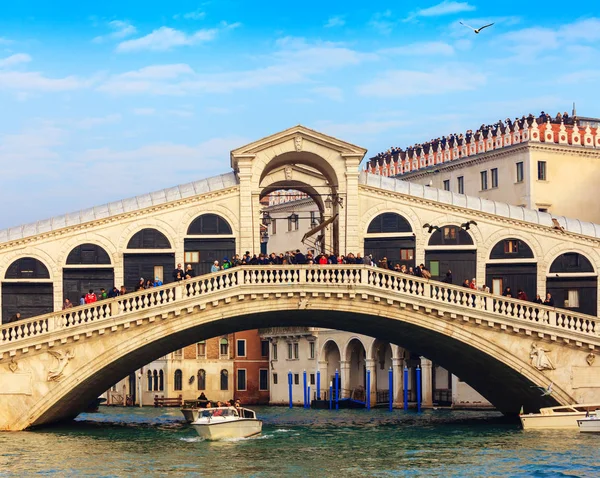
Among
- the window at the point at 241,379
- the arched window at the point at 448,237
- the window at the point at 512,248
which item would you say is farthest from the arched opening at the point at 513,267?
the window at the point at 241,379

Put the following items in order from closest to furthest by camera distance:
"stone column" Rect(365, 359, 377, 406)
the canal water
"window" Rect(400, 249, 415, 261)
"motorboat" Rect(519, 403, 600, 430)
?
the canal water < "motorboat" Rect(519, 403, 600, 430) < "window" Rect(400, 249, 415, 261) < "stone column" Rect(365, 359, 377, 406)

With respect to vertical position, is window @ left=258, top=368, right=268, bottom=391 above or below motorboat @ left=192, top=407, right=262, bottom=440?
above

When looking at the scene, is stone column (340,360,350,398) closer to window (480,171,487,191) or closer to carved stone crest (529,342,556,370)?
window (480,171,487,191)

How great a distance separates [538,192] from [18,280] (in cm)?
2419

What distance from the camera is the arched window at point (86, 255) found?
49062 millimetres

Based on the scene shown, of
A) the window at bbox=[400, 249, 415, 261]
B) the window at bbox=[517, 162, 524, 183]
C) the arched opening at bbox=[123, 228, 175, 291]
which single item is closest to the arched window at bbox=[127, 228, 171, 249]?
the arched opening at bbox=[123, 228, 175, 291]

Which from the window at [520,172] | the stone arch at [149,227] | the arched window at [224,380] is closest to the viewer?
the stone arch at [149,227]

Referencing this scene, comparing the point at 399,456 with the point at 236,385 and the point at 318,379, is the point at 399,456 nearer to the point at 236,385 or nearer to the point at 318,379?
the point at 318,379

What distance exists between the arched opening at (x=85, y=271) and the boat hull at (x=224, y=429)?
6979 mm

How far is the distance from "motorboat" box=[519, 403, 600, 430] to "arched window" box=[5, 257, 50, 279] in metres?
16.5

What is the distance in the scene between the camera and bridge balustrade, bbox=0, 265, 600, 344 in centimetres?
4506

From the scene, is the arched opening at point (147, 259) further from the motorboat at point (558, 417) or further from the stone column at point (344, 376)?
the stone column at point (344, 376)

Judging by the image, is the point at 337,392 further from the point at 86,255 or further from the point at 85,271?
the point at 86,255

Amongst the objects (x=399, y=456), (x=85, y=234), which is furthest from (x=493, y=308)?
(x=85, y=234)
